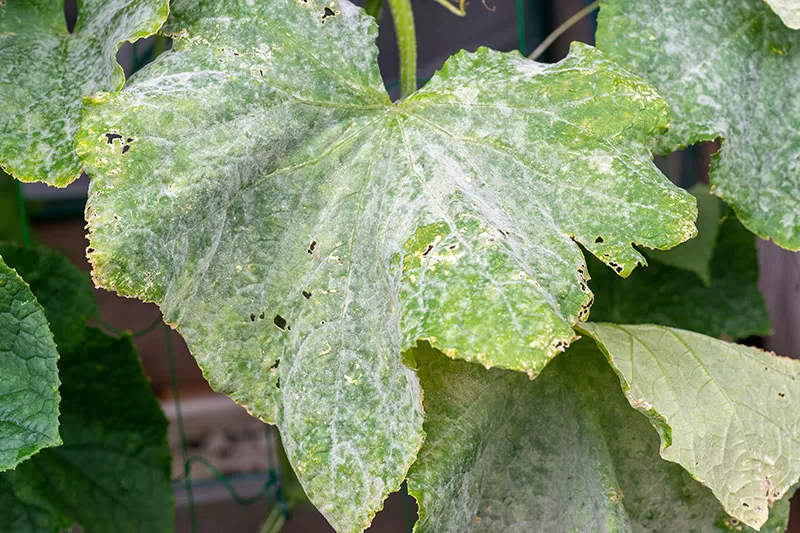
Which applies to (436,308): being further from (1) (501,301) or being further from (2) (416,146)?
(2) (416,146)

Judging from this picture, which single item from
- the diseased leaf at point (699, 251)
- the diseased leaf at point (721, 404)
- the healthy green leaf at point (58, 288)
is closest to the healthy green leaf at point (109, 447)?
the healthy green leaf at point (58, 288)

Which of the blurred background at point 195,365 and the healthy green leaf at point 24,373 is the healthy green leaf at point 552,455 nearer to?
the healthy green leaf at point 24,373

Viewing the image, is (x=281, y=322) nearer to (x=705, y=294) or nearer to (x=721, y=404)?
(x=721, y=404)

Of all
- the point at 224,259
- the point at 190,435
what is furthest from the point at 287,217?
the point at 190,435

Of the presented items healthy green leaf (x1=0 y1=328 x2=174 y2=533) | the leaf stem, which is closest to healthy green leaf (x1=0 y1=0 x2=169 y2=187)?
healthy green leaf (x1=0 y1=328 x2=174 y2=533)

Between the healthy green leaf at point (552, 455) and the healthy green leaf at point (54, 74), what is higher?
the healthy green leaf at point (54, 74)

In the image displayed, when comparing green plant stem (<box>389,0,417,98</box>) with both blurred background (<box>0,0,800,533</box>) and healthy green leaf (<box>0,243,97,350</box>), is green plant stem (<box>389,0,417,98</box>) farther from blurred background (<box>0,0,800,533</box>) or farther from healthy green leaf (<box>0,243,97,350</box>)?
blurred background (<box>0,0,800,533</box>)
